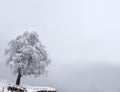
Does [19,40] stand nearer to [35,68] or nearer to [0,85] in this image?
[35,68]

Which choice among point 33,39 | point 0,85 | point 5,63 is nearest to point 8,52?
point 5,63

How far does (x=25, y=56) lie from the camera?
1620 inches

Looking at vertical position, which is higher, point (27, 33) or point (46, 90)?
point (27, 33)

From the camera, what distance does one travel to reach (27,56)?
4131 cm

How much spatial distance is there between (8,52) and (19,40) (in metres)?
3.29

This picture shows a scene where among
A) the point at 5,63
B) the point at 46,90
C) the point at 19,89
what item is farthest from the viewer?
the point at 5,63

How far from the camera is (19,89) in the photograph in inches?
1425

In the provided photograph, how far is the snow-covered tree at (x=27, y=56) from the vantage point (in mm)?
40875

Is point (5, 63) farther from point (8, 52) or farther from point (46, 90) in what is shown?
point (46, 90)

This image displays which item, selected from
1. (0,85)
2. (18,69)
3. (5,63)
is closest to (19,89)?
(0,85)

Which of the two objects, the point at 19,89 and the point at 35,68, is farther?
the point at 35,68

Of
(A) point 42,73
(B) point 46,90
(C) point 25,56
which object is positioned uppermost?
(C) point 25,56

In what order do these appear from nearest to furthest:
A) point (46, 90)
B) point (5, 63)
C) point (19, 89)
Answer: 1. point (19, 89)
2. point (46, 90)
3. point (5, 63)

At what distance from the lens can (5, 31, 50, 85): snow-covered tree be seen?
134ft
